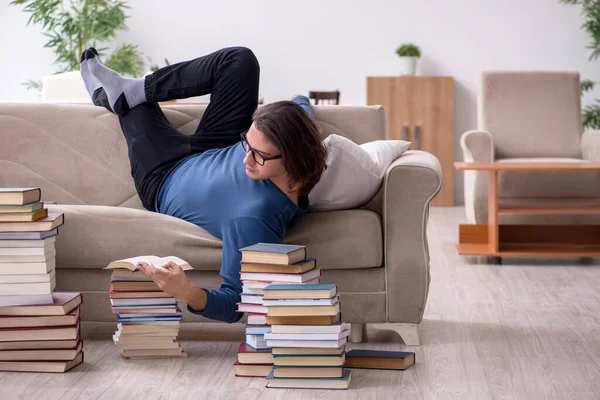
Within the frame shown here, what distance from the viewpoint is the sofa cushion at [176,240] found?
271 centimetres

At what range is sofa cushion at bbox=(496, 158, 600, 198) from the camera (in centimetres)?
481

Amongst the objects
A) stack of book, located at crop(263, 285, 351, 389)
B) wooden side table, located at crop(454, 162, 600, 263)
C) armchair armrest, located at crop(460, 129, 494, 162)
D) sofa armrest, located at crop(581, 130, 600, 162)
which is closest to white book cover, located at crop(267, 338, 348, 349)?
stack of book, located at crop(263, 285, 351, 389)

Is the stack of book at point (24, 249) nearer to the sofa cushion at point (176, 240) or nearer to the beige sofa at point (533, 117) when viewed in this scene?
the sofa cushion at point (176, 240)

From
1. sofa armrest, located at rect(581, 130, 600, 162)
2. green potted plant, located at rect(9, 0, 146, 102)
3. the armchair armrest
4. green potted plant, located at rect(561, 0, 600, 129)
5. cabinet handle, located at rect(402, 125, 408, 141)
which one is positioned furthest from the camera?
green potted plant, located at rect(9, 0, 146, 102)

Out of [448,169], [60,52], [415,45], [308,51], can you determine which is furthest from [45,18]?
[448,169]

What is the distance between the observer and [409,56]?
7.41m

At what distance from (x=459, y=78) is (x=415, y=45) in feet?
1.62

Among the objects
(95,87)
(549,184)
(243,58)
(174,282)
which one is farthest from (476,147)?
(174,282)

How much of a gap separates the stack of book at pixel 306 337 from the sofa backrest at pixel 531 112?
3547mm

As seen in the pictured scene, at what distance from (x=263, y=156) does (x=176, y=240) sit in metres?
0.45

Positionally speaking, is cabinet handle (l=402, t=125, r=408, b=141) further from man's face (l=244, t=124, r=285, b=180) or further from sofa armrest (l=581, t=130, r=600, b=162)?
man's face (l=244, t=124, r=285, b=180)

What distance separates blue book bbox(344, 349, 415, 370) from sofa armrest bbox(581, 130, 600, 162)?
3081 mm

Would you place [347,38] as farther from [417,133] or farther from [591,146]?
[591,146]

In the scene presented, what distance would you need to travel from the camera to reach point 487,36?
24.9ft
